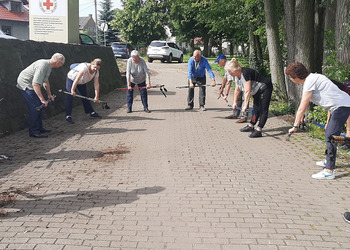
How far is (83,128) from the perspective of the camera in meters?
9.01

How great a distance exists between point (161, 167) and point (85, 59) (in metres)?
8.39

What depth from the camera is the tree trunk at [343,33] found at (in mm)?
8305

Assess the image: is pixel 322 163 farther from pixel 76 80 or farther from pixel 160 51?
pixel 160 51

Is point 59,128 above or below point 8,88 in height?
below

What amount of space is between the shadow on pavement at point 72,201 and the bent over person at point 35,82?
3.18 meters

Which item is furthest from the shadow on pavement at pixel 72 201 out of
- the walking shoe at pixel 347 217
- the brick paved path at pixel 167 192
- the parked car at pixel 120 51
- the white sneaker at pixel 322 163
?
the parked car at pixel 120 51

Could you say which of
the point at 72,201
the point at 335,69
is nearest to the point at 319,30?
the point at 335,69

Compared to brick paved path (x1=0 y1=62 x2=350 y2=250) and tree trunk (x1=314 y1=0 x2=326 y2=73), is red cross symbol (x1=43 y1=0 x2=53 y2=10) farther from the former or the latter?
tree trunk (x1=314 y1=0 x2=326 y2=73)

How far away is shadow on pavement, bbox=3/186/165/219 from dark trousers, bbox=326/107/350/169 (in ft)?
8.09

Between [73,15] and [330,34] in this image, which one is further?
[73,15]

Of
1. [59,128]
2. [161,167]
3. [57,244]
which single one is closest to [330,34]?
[161,167]

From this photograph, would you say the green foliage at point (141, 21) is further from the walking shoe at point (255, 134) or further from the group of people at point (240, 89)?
the walking shoe at point (255, 134)

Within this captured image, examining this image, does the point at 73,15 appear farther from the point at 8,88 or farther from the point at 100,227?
the point at 100,227

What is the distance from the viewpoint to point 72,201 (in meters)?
4.64
